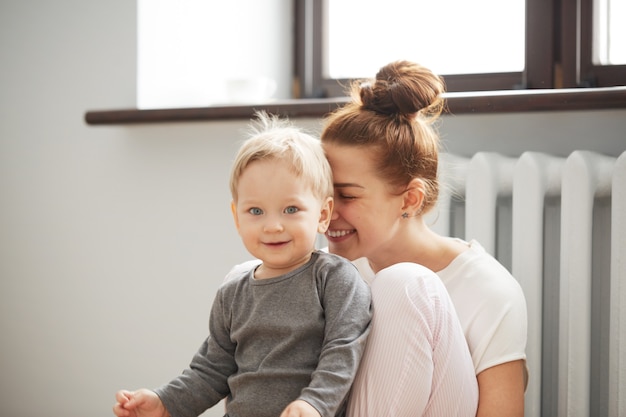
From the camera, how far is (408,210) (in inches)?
53.7

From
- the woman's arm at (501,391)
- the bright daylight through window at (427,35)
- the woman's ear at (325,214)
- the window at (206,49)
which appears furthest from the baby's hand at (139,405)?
the bright daylight through window at (427,35)

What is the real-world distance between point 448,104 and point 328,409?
0.76 metres

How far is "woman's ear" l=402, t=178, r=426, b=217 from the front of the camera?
134 cm

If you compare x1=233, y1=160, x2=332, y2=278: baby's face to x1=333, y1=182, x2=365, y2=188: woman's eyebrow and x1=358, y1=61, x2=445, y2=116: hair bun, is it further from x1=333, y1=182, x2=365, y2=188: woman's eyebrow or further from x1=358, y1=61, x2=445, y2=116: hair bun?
x1=358, y1=61, x2=445, y2=116: hair bun

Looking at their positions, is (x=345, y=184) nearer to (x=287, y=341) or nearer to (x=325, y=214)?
(x=325, y=214)

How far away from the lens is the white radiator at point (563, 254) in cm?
140

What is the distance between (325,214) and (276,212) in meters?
0.12

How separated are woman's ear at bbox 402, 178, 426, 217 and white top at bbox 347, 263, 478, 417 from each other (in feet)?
0.73

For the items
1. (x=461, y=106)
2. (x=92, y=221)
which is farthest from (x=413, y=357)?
(x=92, y=221)

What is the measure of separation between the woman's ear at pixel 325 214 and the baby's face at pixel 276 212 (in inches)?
2.1

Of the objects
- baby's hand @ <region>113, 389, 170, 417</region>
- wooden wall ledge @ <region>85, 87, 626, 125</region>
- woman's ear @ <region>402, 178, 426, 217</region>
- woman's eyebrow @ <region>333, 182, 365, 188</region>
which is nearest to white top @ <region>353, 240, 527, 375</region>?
woman's ear @ <region>402, 178, 426, 217</region>

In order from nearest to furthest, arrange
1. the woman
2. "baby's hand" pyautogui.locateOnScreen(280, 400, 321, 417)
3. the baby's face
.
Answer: "baby's hand" pyautogui.locateOnScreen(280, 400, 321, 417)
the baby's face
the woman

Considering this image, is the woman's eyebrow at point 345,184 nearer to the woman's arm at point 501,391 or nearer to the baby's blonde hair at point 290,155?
the baby's blonde hair at point 290,155

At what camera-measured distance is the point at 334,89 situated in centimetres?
203
